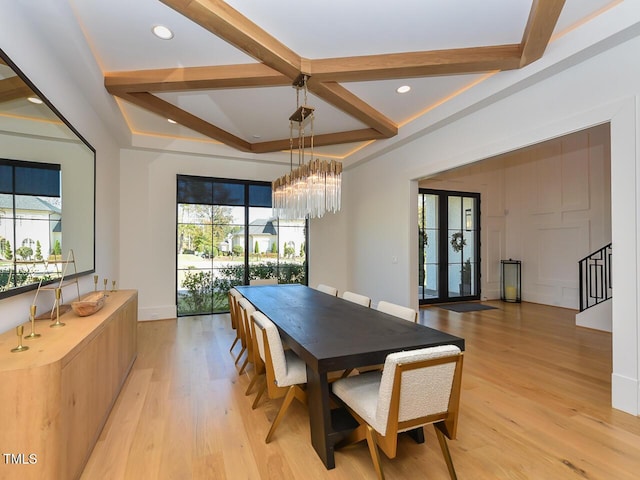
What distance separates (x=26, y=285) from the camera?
85.3 inches

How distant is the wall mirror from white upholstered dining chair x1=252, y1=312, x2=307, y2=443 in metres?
1.58

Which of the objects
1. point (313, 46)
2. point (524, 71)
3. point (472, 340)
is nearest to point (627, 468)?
point (472, 340)

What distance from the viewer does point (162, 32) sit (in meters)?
2.73

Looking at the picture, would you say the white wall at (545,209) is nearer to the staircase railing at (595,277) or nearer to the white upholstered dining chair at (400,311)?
the staircase railing at (595,277)

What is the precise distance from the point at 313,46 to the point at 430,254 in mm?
5466

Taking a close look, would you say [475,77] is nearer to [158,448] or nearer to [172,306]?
[158,448]

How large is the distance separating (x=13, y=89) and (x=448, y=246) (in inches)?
292

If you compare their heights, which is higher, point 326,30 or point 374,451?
point 326,30

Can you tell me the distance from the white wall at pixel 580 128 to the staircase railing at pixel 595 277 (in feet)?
11.4

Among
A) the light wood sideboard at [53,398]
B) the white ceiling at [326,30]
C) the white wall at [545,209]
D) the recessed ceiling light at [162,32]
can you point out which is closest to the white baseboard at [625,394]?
the white ceiling at [326,30]

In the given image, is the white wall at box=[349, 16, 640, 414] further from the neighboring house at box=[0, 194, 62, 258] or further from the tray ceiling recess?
the neighboring house at box=[0, 194, 62, 258]

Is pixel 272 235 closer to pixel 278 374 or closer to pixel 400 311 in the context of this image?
pixel 400 311

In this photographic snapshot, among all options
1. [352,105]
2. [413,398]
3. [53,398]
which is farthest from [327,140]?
[53,398]

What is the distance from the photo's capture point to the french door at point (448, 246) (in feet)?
23.7
